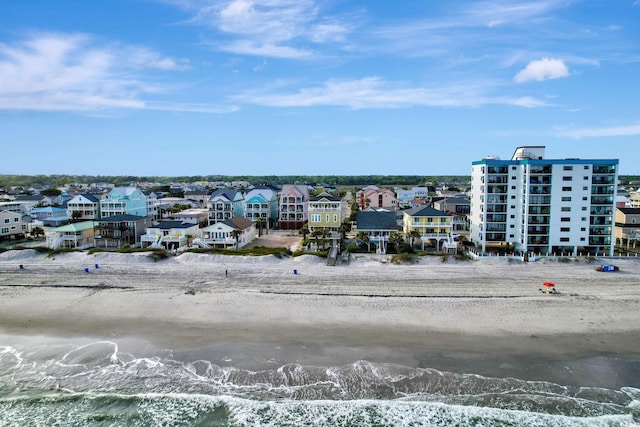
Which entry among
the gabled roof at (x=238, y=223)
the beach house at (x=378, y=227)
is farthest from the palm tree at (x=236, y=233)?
the beach house at (x=378, y=227)

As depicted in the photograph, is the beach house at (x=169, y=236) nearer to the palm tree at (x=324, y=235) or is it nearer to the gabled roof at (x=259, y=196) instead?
the palm tree at (x=324, y=235)

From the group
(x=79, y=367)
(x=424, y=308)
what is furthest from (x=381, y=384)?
(x=79, y=367)

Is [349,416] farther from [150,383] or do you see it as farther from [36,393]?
[36,393]

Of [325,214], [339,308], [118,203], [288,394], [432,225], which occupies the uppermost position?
[118,203]

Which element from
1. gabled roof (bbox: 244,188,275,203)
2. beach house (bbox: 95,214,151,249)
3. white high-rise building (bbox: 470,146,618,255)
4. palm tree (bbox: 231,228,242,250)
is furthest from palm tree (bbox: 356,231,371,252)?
beach house (bbox: 95,214,151,249)

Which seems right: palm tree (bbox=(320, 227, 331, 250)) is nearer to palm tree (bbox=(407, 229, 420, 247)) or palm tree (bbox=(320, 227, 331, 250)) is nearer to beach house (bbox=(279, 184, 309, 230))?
palm tree (bbox=(407, 229, 420, 247))

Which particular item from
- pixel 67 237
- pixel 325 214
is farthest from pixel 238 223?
pixel 67 237

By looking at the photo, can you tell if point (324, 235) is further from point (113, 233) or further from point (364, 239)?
point (113, 233)
